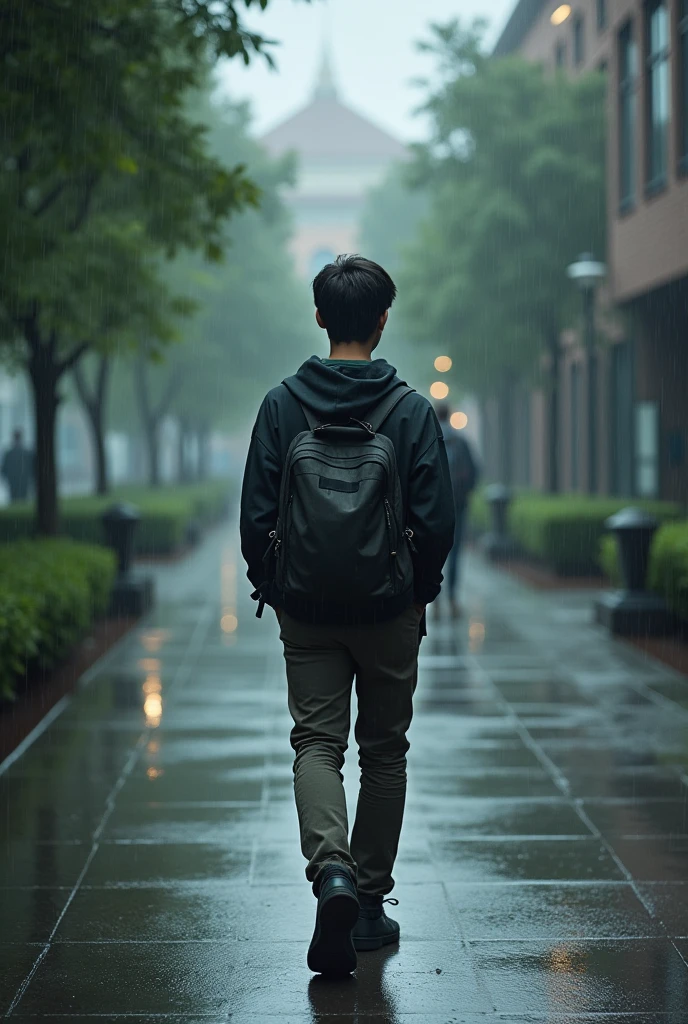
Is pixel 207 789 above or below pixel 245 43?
below

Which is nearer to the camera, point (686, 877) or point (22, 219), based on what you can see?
point (686, 877)

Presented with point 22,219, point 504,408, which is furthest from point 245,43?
point 504,408

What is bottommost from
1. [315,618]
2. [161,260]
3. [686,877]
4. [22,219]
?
[686,877]

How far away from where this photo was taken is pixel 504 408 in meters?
30.5

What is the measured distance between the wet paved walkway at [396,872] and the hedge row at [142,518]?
8.42m

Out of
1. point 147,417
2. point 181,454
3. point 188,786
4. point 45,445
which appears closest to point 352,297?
point 188,786

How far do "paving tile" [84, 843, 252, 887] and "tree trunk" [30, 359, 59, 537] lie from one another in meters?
9.02

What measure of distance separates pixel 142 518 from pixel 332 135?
82.6 m

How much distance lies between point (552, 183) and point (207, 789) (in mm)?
19972

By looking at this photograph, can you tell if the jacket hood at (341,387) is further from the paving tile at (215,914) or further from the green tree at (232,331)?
the green tree at (232,331)

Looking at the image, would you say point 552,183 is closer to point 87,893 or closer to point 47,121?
point 47,121

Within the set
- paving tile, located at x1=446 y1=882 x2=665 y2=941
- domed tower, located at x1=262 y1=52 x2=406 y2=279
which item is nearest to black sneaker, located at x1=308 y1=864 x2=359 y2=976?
paving tile, located at x1=446 y1=882 x2=665 y2=941

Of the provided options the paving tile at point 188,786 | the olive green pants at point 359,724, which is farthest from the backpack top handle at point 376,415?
the paving tile at point 188,786

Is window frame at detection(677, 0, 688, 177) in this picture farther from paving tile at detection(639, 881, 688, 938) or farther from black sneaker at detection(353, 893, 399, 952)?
black sneaker at detection(353, 893, 399, 952)
